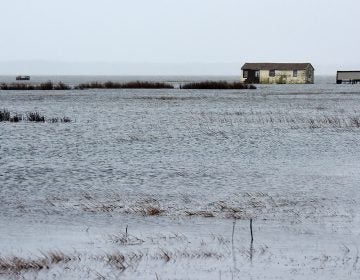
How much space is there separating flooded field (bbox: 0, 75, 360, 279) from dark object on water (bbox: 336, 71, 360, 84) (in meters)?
103

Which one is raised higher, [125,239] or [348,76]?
[348,76]

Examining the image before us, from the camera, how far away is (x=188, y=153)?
73.4 ft

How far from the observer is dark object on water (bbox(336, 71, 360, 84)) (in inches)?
4938

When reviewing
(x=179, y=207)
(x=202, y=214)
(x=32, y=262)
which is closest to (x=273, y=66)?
(x=179, y=207)

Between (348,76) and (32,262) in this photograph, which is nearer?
(32,262)

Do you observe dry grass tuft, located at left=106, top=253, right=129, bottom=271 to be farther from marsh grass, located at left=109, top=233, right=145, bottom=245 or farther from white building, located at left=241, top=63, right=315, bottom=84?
white building, located at left=241, top=63, right=315, bottom=84

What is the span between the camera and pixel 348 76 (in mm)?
128250

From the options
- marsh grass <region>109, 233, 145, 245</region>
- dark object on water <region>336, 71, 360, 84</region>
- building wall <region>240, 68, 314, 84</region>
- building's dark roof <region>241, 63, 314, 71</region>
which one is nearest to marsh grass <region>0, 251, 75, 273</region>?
marsh grass <region>109, 233, 145, 245</region>

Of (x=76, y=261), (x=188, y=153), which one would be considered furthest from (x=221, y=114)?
(x=76, y=261)

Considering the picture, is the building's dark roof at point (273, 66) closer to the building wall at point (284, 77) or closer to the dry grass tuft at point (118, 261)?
the building wall at point (284, 77)

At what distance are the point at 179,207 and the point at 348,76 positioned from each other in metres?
121

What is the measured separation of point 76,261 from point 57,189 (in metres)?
6.16

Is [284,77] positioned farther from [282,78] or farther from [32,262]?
[32,262]

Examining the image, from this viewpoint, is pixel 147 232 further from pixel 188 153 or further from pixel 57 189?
pixel 188 153
